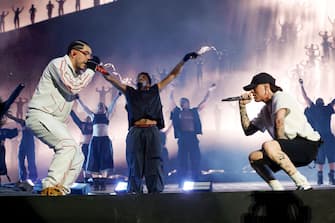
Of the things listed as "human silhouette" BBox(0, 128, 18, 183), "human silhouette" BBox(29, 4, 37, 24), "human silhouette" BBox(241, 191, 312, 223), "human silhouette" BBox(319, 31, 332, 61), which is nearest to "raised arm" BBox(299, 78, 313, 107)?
"human silhouette" BBox(319, 31, 332, 61)

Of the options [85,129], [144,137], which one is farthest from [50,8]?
[144,137]

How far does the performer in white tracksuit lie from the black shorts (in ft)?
5.04

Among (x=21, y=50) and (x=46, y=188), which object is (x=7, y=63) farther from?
(x=46, y=188)

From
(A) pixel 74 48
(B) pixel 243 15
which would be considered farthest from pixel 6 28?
(A) pixel 74 48

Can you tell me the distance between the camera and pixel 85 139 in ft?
28.3

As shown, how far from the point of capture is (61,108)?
4094 millimetres

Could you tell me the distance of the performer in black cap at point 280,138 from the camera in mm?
3766

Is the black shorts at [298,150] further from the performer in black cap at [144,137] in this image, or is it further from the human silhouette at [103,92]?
the human silhouette at [103,92]

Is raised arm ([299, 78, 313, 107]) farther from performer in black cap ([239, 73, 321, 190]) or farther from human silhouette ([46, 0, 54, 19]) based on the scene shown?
performer in black cap ([239, 73, 321, 190])

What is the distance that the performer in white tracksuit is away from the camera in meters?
3.94

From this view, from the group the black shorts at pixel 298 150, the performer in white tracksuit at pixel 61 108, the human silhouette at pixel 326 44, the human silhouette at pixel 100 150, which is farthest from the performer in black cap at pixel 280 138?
the human silhouette at pixel 326 44

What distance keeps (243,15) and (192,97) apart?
1.77m

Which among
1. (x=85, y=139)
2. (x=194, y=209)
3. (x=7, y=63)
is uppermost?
(x=7, y=63)

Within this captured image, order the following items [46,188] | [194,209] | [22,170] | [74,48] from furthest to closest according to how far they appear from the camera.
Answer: [22,170]
[74,48]
[46,188]
[194,209]
